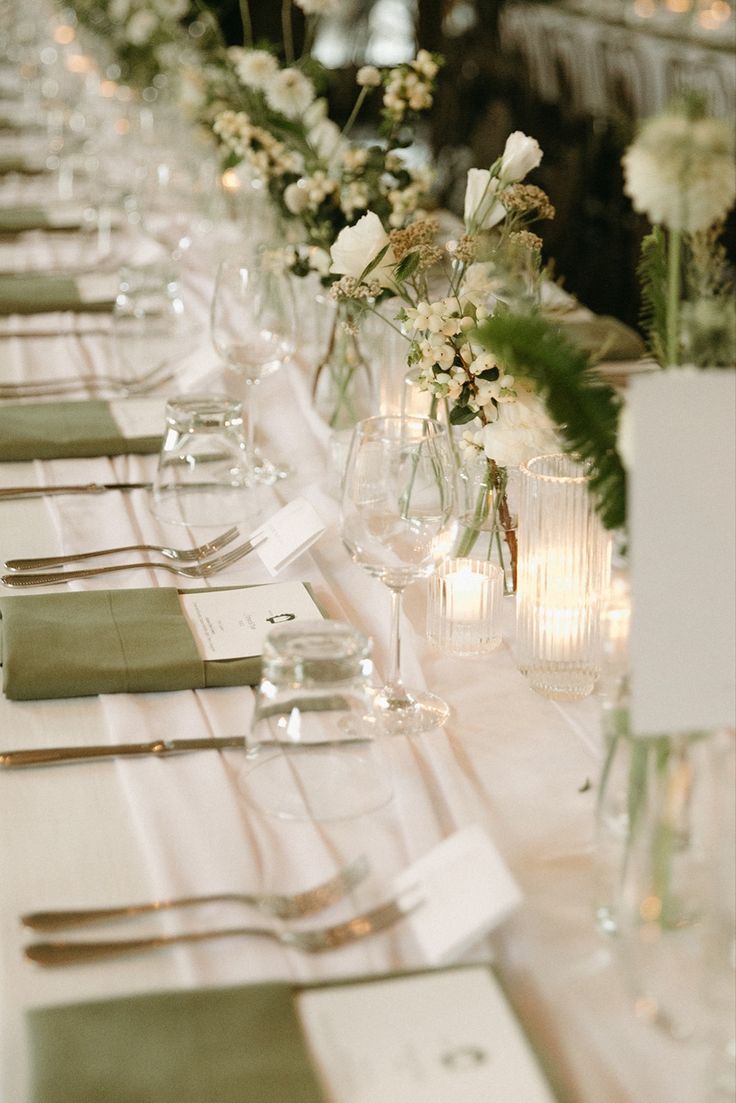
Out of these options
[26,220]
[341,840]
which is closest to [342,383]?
[341,840]

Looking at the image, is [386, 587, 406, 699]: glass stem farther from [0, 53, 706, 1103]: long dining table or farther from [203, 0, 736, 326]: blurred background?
[203, 0, 736, 326]: blurred background

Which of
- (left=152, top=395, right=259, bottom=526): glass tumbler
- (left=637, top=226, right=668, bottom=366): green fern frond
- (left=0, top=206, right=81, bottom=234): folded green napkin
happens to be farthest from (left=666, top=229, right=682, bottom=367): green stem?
(left=0, top=206, right=81, bottom=234): folded green napkin

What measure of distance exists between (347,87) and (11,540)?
5.80 metres

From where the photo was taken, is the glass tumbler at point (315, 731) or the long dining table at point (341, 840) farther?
the glass tumbler at point (315, 731)

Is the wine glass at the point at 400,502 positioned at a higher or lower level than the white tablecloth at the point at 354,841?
higher

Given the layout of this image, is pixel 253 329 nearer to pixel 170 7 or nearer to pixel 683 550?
pixel 683 550

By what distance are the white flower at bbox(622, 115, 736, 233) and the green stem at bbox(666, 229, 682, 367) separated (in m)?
0.04

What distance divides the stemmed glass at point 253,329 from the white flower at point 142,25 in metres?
2.47

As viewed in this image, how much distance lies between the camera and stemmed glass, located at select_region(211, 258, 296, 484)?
2.27 metres

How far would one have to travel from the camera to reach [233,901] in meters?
1.17

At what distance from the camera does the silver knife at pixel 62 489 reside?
2.13 m

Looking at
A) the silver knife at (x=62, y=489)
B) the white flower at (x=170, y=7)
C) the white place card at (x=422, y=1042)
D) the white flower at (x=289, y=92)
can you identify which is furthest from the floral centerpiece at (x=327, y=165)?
the white flower at (x=170, y=7)

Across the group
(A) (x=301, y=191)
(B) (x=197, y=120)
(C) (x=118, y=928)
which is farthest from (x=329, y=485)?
(B) (x=197, y=120)

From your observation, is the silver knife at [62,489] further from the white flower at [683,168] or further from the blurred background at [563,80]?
the white flower at [683,168]
